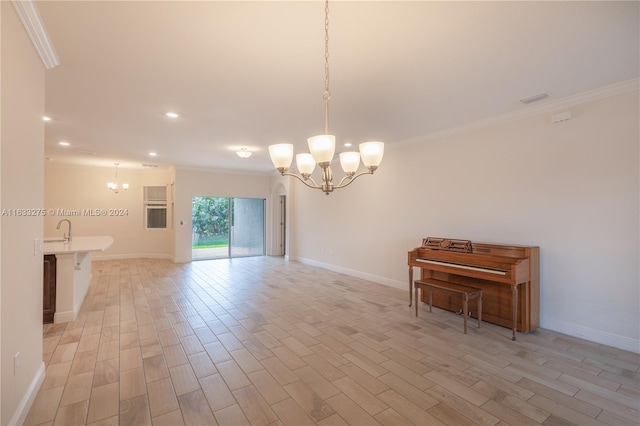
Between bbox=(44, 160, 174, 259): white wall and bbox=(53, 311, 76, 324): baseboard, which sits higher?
bbox=(44, 160, 174, 259): white wall

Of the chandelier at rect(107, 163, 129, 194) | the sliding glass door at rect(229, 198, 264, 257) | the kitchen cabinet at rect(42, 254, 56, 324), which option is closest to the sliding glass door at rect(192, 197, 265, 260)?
the sliding glass door at rect(229, 198, 264, 257)

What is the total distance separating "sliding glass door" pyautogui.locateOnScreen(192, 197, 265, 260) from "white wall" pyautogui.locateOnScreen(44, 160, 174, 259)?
0.84m

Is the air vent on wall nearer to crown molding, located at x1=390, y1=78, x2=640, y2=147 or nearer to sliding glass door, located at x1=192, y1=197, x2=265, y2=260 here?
crown molding, located at x1=390, y1=78, x2=640, y2=147

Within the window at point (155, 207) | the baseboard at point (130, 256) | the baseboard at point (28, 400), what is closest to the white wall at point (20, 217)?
the baseboard at point (28, 400)

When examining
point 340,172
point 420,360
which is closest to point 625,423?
point 420,360

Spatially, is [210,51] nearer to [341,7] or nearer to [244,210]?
[341,7]

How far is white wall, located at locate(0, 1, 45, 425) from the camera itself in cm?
172

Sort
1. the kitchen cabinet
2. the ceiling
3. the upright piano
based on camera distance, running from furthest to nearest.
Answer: the kitchen cabinet, the upright piano, the ceiling

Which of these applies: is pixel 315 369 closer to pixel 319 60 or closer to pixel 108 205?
pixel 319 60

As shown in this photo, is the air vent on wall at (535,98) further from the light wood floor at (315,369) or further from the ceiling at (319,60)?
the light wood floor at (315,369)

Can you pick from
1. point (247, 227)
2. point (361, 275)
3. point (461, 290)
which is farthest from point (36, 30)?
point (247, 227)

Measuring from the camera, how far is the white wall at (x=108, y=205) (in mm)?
7973

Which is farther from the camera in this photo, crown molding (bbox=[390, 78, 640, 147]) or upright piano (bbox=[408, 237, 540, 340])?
upright piano (bbox=[408, 237, 540, 340])

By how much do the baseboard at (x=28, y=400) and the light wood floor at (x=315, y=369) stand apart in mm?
64
